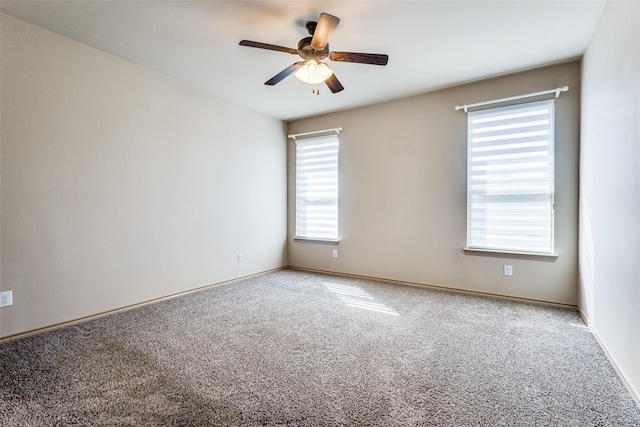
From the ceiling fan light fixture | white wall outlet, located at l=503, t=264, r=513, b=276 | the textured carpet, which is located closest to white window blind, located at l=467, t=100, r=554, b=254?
white wall outlet, located at l=503, t=264, r=513, b=276

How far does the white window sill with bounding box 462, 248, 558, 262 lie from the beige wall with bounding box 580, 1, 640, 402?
0.40 meters

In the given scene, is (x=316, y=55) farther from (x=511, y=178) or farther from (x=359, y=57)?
(x=511, y=178)

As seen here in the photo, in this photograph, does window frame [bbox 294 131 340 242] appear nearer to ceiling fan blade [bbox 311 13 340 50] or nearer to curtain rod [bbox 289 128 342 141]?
curtain rod [bbox 289 128 342 141]

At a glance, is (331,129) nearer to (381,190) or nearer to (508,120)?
(381,190)

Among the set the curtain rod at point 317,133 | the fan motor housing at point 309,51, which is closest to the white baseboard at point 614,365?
the fan motor housing at point 309,51

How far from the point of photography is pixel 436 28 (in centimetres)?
251

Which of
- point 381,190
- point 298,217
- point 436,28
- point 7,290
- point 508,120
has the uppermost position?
point 436,28

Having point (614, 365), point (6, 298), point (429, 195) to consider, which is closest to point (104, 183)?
point (6, 298)

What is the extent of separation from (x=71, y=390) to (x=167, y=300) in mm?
1717

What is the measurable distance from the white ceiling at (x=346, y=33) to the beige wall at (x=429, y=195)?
1.35ft

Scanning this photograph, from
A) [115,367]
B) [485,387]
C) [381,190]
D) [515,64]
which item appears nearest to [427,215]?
[381,190]

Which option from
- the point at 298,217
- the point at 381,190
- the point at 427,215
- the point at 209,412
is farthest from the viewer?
the point at 298,217

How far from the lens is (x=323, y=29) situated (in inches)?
81.3

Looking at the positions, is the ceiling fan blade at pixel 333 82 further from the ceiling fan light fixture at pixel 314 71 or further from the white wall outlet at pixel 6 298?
the white wall outlet at pixel 6 298
